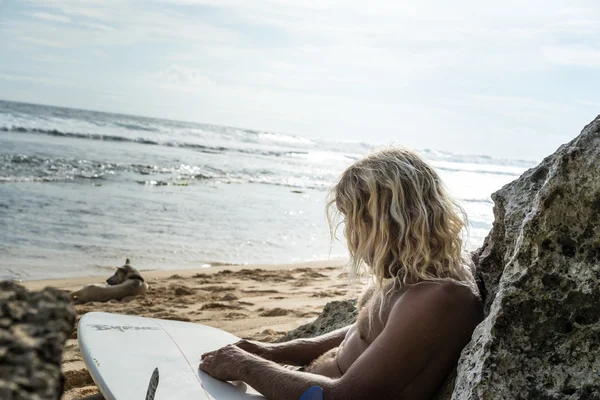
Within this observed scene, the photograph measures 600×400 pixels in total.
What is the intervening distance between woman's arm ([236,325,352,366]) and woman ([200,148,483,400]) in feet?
1.33

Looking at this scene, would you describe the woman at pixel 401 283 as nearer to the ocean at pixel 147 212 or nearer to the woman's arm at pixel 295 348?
the ocean at pixel 147 212

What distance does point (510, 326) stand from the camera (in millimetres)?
1895

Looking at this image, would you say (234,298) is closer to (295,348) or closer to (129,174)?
(295,348)

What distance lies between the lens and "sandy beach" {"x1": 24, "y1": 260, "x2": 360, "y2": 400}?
5480 mm

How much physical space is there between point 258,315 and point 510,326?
411 cm

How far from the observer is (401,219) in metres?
2.31

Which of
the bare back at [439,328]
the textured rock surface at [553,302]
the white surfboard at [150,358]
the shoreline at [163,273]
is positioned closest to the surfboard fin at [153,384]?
the white surfboard at [150,358]

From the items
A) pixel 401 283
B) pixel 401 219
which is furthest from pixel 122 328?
pixel 401 219

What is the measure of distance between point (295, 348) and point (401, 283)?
852 mm

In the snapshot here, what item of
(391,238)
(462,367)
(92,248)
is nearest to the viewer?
(462,367)

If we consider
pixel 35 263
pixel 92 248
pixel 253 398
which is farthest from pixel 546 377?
pixel 92 248

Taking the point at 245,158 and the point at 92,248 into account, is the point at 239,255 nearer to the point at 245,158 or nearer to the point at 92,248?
the point at 92,248

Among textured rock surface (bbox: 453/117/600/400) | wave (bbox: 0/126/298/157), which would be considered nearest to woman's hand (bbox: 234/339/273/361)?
textured rock surface (bbox: 453/117/600/400)

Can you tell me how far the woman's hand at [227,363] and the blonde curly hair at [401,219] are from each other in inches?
26.3
